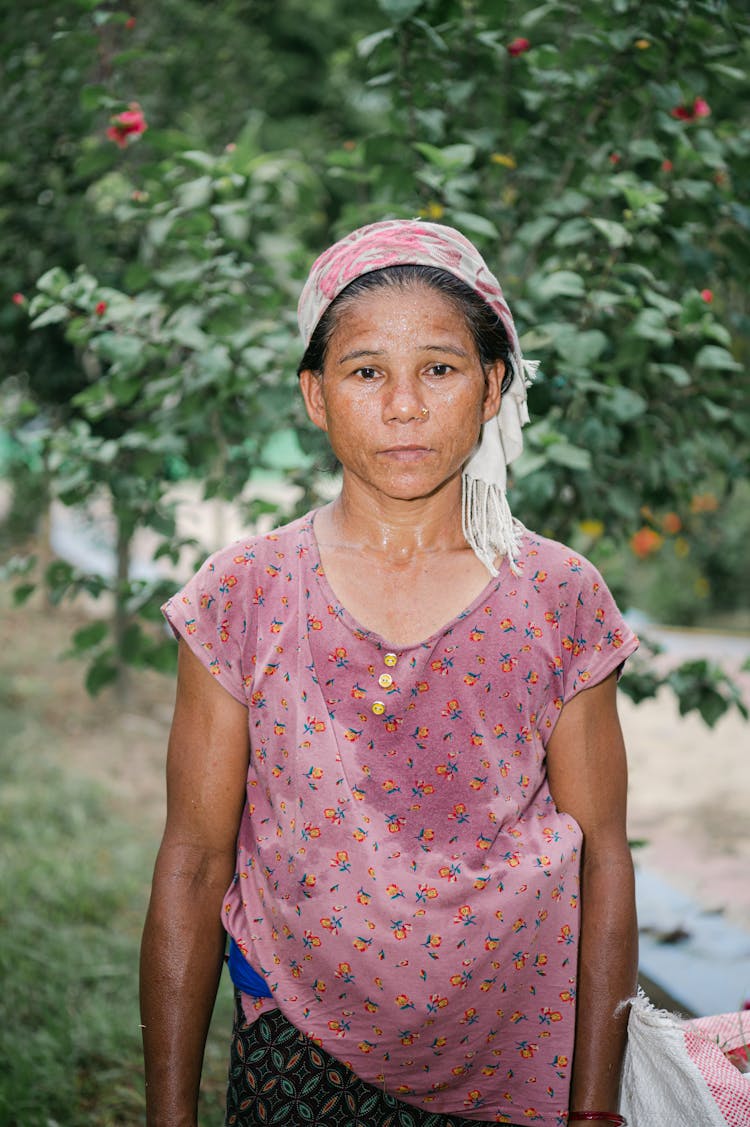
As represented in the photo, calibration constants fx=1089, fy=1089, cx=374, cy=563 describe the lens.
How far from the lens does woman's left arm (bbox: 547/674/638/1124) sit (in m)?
1.55

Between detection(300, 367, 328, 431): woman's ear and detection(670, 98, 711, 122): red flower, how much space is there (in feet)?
4.92

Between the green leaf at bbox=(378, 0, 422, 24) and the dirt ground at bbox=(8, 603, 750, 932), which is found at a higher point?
the green leaf at bbox=(378, 0, 422, 24)

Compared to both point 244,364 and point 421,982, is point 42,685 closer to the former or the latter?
point 244,364

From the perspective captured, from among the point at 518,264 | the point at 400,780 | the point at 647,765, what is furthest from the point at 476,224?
the point at 647,765

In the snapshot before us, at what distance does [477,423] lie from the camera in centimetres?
154

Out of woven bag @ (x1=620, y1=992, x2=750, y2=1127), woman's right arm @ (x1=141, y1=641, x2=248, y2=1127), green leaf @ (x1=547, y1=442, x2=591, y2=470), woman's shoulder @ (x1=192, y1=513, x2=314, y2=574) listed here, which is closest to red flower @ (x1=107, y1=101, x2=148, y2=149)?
green leaf @ (x1=547, y1=442, x2=591, y2=470)

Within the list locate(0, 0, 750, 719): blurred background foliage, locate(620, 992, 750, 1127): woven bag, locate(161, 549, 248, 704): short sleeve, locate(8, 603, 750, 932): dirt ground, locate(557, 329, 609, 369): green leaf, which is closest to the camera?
locate(620, 992, 750, 1127): woven bag

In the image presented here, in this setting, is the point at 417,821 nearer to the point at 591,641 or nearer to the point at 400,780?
the point at 400,780

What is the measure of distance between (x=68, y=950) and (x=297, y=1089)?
2.02 m

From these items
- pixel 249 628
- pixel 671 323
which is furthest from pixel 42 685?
pixel 249 628

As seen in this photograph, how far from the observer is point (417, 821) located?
1.48 meters

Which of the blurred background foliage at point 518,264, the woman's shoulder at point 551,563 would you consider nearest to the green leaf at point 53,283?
the blurred background foliage at point 518,264

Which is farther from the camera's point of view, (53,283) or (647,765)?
(647,765)

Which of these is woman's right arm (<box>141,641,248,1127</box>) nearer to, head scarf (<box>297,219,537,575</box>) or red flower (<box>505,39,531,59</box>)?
head scarf (<box>297,219,537,575</box>)
